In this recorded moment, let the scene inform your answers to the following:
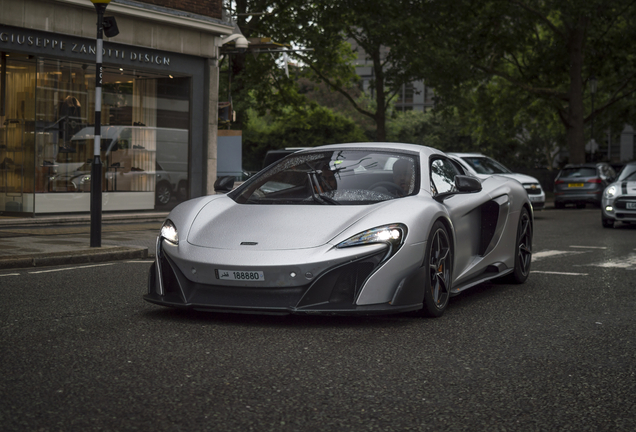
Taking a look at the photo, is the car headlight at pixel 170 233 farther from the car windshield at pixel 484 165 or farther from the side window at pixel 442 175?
the car windshield at pixel 484 165

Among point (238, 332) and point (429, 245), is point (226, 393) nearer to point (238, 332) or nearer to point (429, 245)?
point (238, 332)

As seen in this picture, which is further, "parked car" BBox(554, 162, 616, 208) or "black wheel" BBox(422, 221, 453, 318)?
"parked car" BBox(554, 162, 616, 208)

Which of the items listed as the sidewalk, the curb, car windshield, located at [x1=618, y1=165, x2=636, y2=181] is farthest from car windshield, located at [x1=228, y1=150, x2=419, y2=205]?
car windshield, located at [x1=618, y1=165, x2=636, y2=181]

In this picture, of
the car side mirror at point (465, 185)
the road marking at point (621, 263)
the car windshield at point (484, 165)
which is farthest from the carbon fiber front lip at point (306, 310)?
the car windshield at point (484, 165)

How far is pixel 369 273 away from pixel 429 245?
665mm

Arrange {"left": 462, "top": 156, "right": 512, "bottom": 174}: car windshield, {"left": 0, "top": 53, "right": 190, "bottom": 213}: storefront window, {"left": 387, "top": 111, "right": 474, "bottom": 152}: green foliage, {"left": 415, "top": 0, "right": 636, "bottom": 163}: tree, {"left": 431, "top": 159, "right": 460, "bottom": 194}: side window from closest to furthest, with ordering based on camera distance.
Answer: {"left": 431, "top": 159, "right": 460, "bottom": 194}: side window
{"left": 0, "top": 53, "right": 190, "bottom": 213}: storefront window
{"left": 462, "top": 156, "right": 512, "bottom": 174}: car windshield
{"left": 415, "top": 0, "right": 636, "bottom": 163}: tree
{"left": 387, "top": 111, "right": 474, "bottom": 152}: green foliage

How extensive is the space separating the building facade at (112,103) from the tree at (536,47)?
1294 centimetres

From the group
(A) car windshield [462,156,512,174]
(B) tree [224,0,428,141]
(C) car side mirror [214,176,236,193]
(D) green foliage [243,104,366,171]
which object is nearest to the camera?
(C) car side mirror [214,176,236,193]

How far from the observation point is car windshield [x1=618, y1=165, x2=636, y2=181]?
59.6ft

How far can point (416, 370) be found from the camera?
4.72 metres

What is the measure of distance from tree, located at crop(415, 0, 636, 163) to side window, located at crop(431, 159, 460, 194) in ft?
78.7

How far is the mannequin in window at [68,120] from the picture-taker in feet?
56.3

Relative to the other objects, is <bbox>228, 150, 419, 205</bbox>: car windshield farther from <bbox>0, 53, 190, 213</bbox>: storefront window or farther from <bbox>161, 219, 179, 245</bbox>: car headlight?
<bbox>0, 53, 190, 213</bbox>: storefront window

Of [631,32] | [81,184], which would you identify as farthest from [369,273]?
[631,32]
